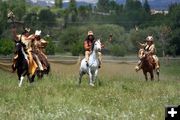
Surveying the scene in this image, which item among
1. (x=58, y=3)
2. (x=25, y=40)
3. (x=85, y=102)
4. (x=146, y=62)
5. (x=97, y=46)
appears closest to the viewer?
(x=85, y=102)

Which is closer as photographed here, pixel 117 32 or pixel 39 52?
pixel 39 52

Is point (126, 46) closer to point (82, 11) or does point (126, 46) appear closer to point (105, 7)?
point (82, 11)

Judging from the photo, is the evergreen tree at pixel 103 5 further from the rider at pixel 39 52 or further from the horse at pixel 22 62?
the horse at pixel 22 62

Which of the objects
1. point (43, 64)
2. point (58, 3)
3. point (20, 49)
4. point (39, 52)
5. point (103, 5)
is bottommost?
point (58, 3)

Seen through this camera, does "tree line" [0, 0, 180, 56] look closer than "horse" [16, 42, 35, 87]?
No

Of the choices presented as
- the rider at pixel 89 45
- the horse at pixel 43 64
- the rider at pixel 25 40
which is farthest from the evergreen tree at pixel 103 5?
the rider at pixel 89 45

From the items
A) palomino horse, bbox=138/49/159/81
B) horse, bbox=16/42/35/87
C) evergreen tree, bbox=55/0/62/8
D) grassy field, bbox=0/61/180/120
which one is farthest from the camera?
evergreen tree, bbox=55/0/62/8

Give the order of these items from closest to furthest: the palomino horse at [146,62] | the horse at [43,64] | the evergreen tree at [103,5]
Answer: the horse at [43,64], the palomino horse at [146,62], the evergreen tree at [103,5]

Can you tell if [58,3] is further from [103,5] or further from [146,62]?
[146,62]

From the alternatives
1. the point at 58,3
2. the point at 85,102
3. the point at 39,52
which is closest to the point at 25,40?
the point at 39,52

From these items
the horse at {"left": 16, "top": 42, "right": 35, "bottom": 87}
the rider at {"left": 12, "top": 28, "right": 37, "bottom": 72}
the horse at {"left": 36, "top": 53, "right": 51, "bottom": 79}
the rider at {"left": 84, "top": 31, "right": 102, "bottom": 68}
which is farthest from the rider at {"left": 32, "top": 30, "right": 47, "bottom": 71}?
the rider at {"left": 84, "top": 31, "right": 102, "bottom": 68}

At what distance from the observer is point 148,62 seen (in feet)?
83.3

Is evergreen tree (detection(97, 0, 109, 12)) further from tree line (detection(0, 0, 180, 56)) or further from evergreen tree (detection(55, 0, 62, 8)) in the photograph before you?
tree line (detection(0, 0, 180, 56))

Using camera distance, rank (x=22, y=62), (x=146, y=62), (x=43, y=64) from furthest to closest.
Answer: (x=146, y=62) → (x=43, y=64) → (x=22, y=62)
